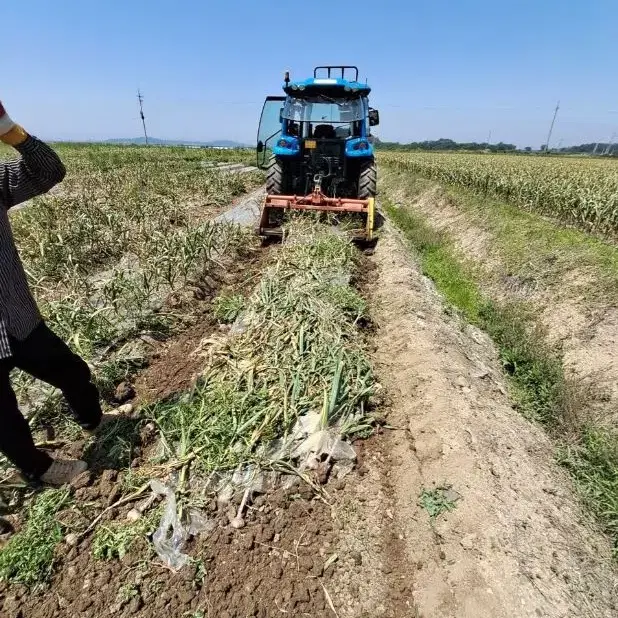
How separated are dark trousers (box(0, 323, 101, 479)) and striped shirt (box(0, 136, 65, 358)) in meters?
0.08

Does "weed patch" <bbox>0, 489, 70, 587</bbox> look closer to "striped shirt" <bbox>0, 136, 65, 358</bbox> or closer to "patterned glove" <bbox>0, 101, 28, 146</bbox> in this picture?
"striped shirt" <bbox>0, 136, 65, 358</bbox>

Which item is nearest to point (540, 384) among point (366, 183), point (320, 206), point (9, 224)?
point (320, 206)

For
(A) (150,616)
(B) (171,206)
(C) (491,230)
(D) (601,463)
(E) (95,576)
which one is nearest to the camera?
(A) (150,616)

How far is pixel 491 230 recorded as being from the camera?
6887 mm

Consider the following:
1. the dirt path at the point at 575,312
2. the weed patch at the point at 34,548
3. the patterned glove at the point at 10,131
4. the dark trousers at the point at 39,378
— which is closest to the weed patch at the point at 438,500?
the dirt path at the point at 575,312

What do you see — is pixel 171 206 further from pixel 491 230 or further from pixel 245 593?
pixel 245 593

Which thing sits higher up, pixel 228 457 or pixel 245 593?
pixel 228 457

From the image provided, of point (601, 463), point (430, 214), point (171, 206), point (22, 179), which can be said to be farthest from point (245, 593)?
point (430, 214)

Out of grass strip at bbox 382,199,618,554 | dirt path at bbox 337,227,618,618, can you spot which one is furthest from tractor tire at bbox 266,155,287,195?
dirt path at bbox 337,227,618,618

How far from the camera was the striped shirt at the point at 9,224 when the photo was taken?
1.98 m

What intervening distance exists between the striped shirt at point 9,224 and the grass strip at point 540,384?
133 inches

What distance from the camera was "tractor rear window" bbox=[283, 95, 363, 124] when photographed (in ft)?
22.5

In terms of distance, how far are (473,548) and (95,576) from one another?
69.7 inches

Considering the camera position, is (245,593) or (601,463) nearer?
(245,593)
